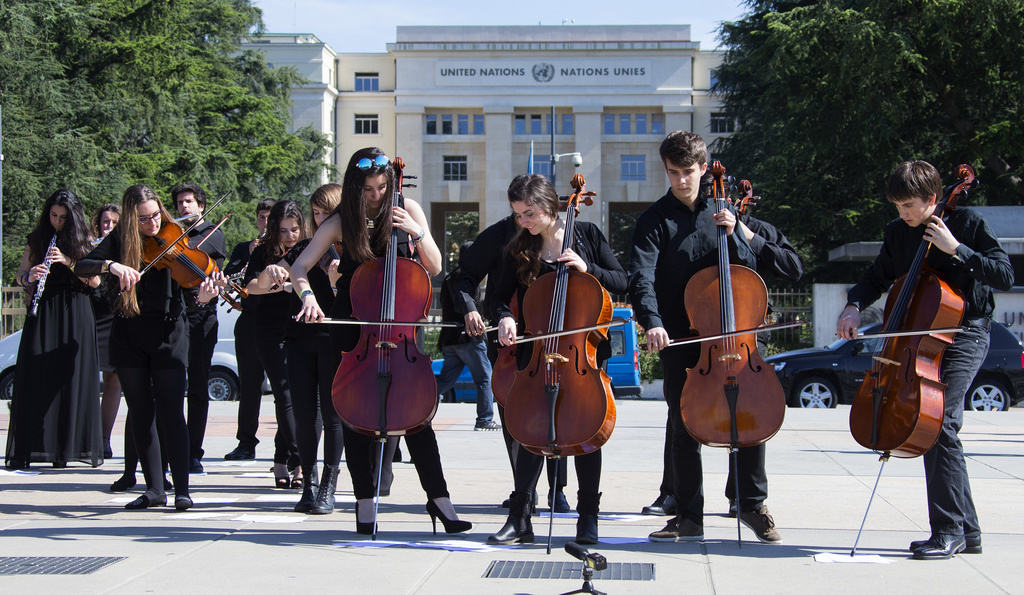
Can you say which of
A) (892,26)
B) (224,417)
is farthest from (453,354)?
(892,26)

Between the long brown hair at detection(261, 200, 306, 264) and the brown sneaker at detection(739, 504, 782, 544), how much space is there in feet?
11.1

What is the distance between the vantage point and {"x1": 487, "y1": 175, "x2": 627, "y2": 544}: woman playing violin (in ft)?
17.2

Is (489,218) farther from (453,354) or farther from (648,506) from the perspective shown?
(648,506)

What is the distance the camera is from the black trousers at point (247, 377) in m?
8.45

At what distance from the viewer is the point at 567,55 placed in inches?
2987

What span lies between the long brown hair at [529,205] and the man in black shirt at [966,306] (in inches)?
59.8

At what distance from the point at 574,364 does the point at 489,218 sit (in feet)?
225

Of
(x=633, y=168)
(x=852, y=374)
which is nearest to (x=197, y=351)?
(x=852, y=374)

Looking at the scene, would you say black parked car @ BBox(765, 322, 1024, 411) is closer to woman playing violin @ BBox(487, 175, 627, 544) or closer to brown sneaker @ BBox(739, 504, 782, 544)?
brown sneaker @ BBox(739, 504, 782, 544)

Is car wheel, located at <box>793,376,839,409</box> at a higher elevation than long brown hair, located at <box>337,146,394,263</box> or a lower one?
lower

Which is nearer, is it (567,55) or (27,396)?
(27,396)

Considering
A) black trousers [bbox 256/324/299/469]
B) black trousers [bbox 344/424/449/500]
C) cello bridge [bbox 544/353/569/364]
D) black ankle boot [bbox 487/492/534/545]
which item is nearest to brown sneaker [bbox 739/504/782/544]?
black ankle boot [bbox 487/492/534/545]

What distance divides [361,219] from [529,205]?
2.77 feet

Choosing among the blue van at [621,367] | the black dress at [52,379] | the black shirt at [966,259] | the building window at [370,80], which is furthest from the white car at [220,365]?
the building window at [370,80]
